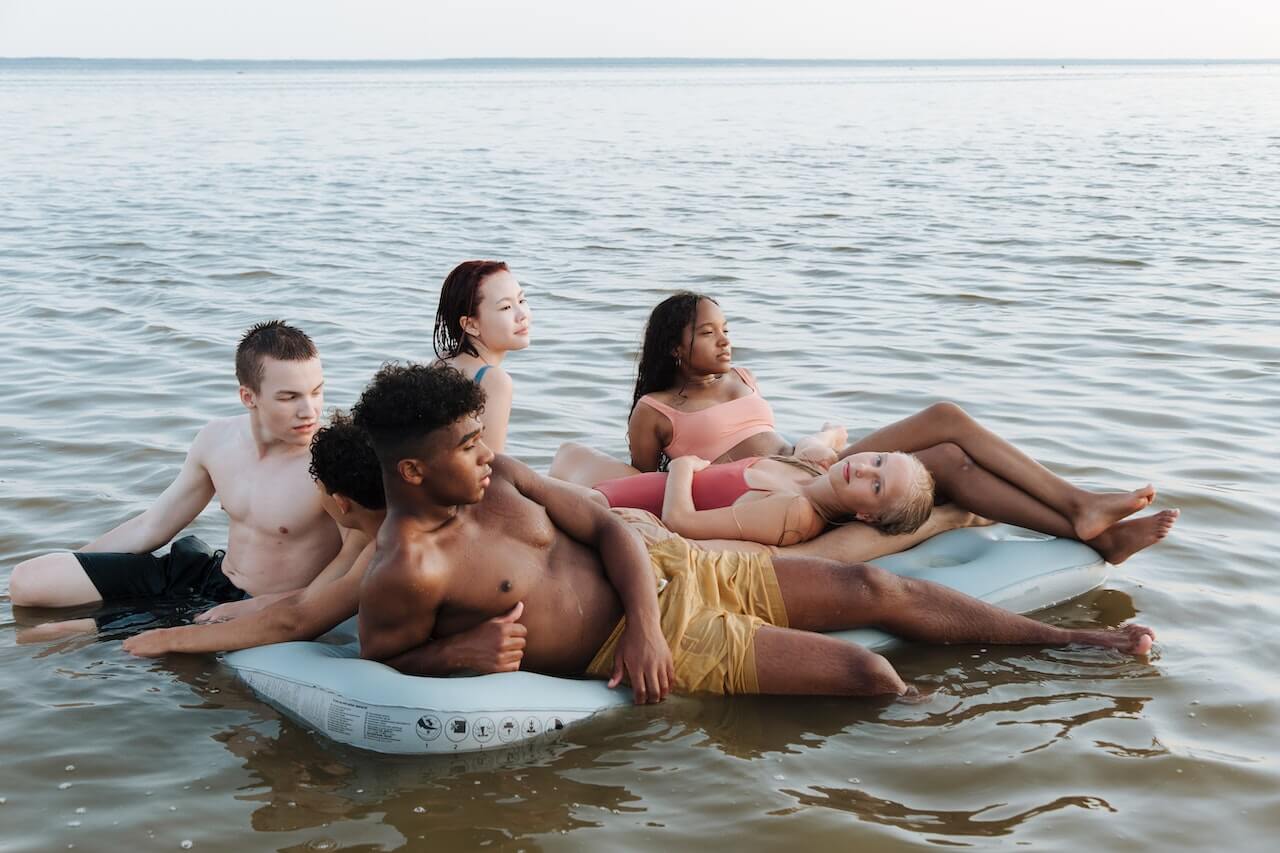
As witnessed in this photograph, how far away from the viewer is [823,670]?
416 centimetres

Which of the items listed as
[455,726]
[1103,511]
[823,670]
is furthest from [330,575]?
[1103,511]

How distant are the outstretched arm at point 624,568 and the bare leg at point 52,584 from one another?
1894mm

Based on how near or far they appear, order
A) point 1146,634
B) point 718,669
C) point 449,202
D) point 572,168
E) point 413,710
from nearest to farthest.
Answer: point 413,710 < point 718,669 < point 1146,634 < point 449,202 < point 572,168

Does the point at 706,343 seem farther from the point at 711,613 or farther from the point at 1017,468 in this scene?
the point at 711,613

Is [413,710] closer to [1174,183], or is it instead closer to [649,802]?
[649,802]

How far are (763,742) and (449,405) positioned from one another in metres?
1.36

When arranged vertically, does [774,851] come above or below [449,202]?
below

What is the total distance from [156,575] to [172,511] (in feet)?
0.81

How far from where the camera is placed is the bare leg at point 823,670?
4.14 metres

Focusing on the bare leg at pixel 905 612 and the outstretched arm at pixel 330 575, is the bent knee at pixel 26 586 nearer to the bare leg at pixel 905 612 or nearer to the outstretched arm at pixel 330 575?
the outstretched arm at pixel 330 575

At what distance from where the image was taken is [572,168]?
2023 cm

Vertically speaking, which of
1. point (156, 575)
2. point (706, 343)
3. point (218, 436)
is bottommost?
point (156, 575)

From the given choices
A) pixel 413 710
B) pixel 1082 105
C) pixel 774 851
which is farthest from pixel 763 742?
pixel 1082 105

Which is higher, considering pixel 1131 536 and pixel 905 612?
pixel 1131 536
